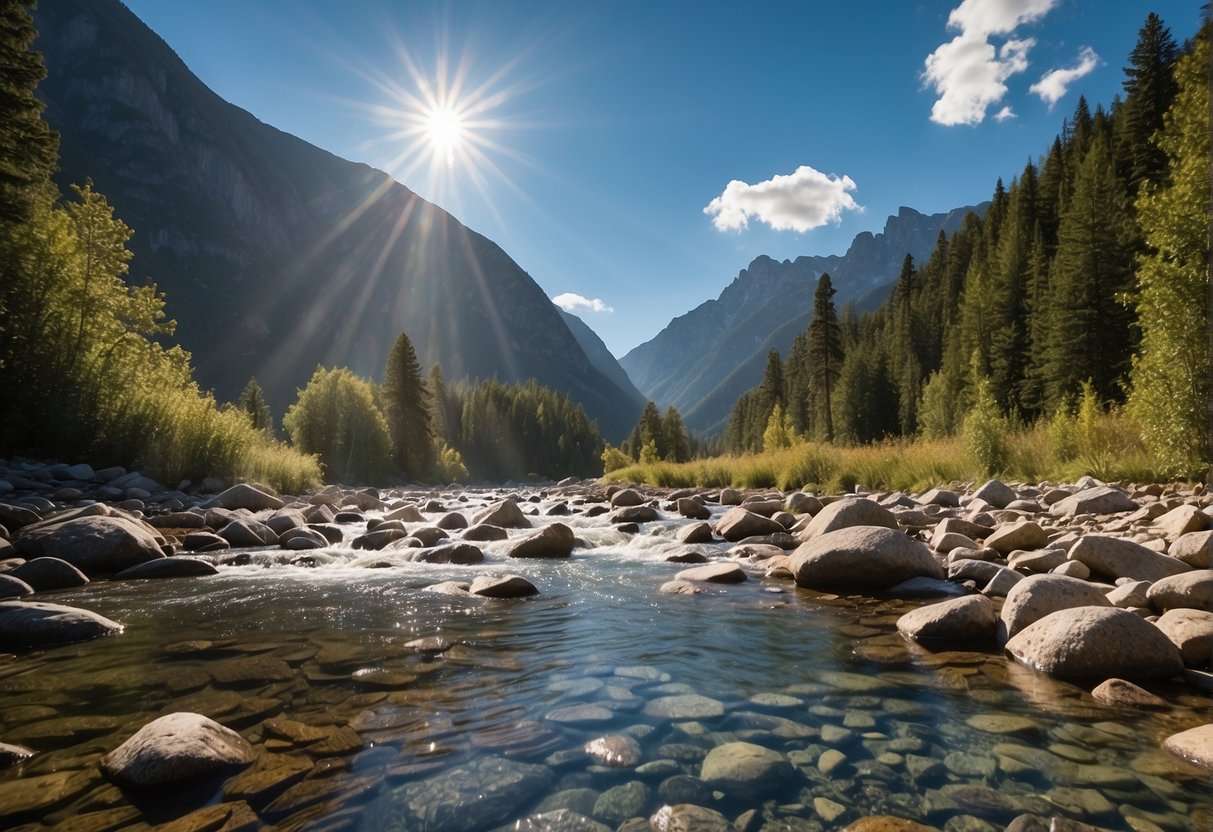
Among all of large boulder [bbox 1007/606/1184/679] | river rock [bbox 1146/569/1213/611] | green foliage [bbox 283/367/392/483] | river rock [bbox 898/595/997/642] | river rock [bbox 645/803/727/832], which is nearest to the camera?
river rock [bbox 645/803/727/832]

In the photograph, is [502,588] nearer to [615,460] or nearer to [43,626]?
[43,626]

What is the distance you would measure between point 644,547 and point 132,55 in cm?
25972

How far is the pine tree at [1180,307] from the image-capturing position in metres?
8.76

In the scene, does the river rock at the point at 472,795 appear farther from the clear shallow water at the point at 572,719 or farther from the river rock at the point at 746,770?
the river rock at the point at 746,770

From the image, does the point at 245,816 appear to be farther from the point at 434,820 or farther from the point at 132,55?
the point at 132,55

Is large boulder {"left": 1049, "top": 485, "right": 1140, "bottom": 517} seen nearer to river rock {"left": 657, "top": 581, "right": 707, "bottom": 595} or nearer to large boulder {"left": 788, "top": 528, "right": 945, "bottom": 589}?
large boulder {"left": 788, "top": 528, "right": 945, "bottom": 589}

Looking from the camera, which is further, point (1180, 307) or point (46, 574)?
point (1180, 307)

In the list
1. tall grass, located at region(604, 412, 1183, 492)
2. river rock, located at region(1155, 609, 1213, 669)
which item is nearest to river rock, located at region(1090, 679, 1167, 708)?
river rock, located at region(1155, 609, 1213, 669)

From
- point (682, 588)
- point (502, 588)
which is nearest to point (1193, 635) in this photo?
point (682, 588)

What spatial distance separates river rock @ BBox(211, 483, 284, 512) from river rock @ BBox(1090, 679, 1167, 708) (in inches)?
542

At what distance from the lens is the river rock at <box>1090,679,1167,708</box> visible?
2.92 m

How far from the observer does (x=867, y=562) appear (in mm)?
5754

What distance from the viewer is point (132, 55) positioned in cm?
18212

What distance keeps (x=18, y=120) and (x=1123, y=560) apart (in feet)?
66.4
